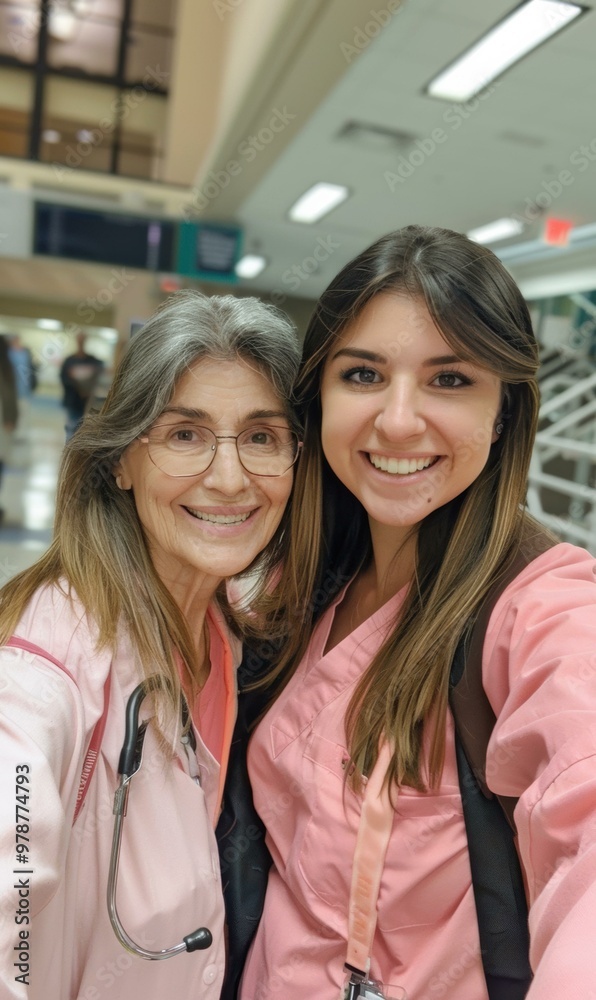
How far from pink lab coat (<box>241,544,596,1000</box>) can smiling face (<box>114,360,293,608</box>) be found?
242 mm

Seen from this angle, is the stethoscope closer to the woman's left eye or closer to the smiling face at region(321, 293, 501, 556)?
the smiling face at region(321, 293, 501, 556)

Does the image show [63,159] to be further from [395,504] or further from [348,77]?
[395,504]

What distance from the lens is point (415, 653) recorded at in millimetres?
1112

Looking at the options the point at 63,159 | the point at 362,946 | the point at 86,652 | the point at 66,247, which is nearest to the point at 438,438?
the point at 86,652

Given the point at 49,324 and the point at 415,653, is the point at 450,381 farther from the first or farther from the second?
the point at 49,324

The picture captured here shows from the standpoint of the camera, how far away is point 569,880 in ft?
2.61

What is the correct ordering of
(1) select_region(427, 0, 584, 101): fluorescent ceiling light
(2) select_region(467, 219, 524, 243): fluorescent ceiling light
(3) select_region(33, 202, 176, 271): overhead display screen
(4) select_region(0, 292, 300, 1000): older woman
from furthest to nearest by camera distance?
(2) select_region(467, 219, 524, 243): fluorescent ceiling light → (3) select_region(33, 202, 176, 271): overhead display screen → (1) select_region(427, 0, 584, 101): fluorescent ceiling light → (4) select_region(0, 292, 300, 1000): older woman

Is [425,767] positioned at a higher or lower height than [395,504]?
lower

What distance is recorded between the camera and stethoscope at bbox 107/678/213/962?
1042mm

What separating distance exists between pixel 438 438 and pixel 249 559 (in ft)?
1.21

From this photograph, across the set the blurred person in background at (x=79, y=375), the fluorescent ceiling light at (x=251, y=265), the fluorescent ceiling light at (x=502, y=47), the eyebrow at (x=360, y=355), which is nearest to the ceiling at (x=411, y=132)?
the fluorescent ceiling light at (x=502, y=47)

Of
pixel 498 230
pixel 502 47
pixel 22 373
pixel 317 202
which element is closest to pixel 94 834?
pixel 502 47

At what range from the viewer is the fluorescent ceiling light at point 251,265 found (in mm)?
9762

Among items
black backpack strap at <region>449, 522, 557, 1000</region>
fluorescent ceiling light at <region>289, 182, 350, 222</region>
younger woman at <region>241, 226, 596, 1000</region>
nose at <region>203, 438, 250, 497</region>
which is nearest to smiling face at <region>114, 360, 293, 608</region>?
nose at <region>203, 438, 250, 497</region>
